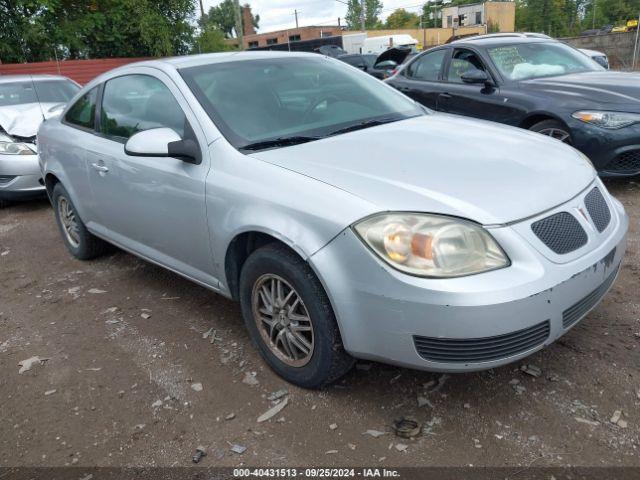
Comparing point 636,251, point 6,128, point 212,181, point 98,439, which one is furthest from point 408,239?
point 6,128

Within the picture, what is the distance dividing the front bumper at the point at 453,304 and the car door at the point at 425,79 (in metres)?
4.72

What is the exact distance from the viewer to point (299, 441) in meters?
2.43

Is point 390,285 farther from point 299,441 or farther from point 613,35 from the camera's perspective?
point 613,35

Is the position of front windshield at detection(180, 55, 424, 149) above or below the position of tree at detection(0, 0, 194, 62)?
below

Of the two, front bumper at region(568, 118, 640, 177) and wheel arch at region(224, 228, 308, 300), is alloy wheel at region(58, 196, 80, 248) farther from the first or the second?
front bumper at region(568, 118, 640, 177)

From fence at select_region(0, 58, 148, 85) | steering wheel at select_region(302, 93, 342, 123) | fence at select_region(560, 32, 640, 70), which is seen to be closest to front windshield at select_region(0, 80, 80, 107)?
steering wheel at select_region(302, 93, 342, 123)

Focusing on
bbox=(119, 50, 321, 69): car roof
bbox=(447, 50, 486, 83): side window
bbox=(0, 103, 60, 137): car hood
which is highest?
bbox=(119, 50, 321, 69): car roof

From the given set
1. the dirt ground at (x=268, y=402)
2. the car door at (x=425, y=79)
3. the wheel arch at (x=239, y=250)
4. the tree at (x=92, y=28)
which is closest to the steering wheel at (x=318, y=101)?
the wheel arch at (x=239, y=250)

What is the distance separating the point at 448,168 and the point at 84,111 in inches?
123

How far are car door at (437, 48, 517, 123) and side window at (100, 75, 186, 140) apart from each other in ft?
12.4

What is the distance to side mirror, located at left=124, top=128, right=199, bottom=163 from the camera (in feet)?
9.75

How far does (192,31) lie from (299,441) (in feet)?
74.6

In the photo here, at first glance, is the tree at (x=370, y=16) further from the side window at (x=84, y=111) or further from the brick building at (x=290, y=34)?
the side window at (x=84, y=111)

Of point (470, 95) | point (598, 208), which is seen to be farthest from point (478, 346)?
point (470, 95)
